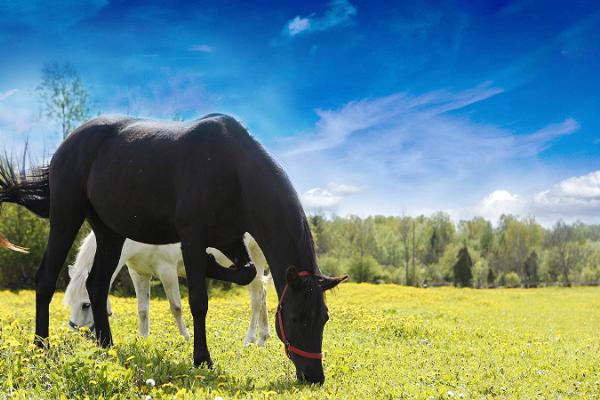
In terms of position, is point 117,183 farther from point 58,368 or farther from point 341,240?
point 341,240

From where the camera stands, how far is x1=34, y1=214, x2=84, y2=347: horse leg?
683cm

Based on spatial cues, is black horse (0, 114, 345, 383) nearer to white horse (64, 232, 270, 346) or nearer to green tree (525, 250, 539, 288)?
white horse (64, 232, 270, 346)

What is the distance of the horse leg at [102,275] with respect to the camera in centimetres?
730

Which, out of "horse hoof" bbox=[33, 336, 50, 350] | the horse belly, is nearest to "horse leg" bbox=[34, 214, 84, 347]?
"horse hoof" bbox=[33, 336, 50, 350]

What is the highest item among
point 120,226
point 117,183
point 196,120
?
point 196,120

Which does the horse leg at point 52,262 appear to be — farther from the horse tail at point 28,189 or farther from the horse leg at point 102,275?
the horse tail at point 28,189

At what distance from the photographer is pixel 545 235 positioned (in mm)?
97625

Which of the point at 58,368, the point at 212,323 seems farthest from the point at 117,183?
the point at 212,323

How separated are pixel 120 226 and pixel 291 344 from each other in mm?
2664

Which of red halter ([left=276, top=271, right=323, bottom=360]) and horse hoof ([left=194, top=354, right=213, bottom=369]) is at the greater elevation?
red halter ([left=276, top=271, right=323, bottom=360])

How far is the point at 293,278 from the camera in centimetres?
538

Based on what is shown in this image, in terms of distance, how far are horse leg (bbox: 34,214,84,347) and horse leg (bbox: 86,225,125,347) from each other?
1.20 feet

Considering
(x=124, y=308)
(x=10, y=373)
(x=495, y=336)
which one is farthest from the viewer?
(x=124, y=308)

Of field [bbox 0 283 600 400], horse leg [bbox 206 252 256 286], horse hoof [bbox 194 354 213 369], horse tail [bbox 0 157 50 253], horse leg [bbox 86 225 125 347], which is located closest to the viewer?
field [bbox 0 283 600 400]
